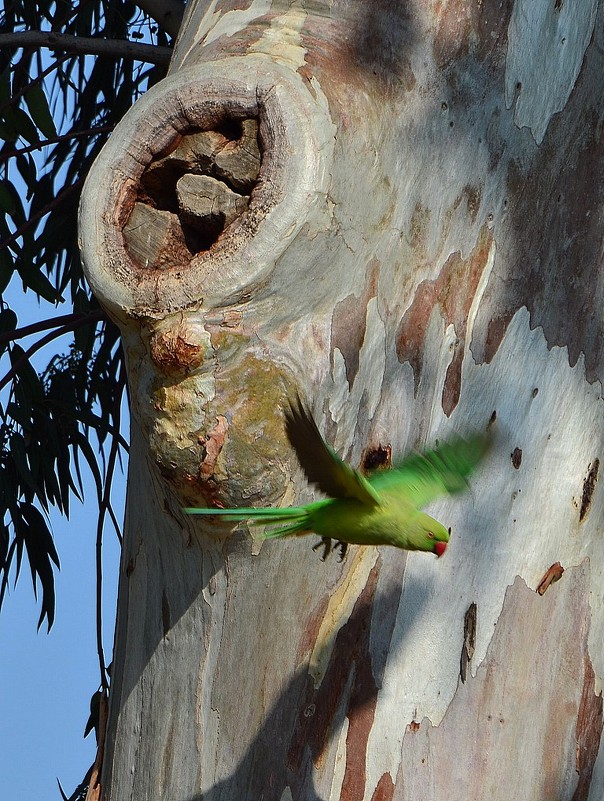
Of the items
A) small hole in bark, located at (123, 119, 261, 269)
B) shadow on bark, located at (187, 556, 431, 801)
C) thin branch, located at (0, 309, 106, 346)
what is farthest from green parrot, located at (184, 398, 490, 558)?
thin branch, located at (0, 309, 106, 346)

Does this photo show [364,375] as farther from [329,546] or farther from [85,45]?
[85,45]

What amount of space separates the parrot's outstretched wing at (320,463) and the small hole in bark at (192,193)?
24 cm

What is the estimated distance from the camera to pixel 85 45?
219cm

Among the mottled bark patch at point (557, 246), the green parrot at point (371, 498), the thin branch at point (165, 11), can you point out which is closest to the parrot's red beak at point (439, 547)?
the green parrot at point (371, 498)

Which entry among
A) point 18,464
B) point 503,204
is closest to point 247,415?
point 503,204

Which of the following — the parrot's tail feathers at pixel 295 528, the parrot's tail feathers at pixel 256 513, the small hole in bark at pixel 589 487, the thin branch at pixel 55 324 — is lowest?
the small hole in bark at pixel 589 487

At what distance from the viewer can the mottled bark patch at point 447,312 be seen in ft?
3.79

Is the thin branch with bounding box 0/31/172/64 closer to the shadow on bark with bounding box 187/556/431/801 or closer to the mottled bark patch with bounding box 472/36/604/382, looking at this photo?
the mottled bark patch with bounding box 472/36/604/382

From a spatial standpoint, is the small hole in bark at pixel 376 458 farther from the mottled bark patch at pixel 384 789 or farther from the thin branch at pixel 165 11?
the thin branch at pixel 165 11

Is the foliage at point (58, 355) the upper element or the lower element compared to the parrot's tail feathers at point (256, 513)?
upper

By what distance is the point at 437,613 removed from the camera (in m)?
1.12

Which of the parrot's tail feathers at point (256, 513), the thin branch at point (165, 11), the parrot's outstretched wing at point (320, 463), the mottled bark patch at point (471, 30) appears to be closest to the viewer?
the parrot's outstretched wing at point (320, 463)

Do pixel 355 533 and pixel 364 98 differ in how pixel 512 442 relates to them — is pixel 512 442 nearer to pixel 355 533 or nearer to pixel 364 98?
pixel 355 533

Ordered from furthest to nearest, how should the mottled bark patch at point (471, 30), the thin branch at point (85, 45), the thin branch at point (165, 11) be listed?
the thin branch at point (165, 11), the thin branch at point (85, 45), the mottled bark patch at point (471, 30)
